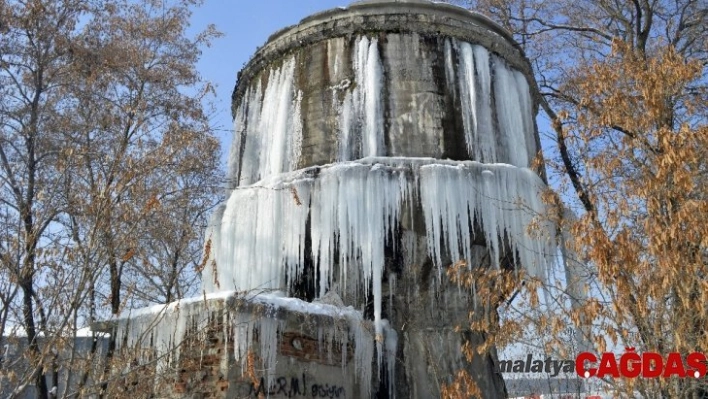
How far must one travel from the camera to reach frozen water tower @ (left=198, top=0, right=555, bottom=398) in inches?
424

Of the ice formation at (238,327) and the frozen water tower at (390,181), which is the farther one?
the frozen water tower at (390,181)

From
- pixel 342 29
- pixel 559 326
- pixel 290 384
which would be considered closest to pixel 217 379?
pixel 290 384

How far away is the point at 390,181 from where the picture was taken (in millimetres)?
10922

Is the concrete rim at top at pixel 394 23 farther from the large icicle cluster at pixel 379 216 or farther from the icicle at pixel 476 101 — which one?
the large icicle cluster at pixel 379 216

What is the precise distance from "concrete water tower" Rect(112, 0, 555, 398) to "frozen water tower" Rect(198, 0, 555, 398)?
0.08ft

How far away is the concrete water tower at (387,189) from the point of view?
34.8 ft

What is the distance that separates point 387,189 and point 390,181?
15 centimetres

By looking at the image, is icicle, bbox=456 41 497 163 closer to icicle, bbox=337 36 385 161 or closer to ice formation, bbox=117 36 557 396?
ice formation, bbox=117 36 557 396

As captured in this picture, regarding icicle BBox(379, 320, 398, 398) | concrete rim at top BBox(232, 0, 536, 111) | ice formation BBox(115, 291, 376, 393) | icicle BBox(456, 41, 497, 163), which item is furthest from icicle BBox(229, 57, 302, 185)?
ice formation BBox(115, 291, 376, 393)

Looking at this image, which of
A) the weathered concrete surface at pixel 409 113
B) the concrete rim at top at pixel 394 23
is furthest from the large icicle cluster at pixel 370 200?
the concrete rim at top at pixel 394 23

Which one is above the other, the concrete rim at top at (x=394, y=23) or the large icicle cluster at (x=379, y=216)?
the concrete rim at top at (x=394, y=23)

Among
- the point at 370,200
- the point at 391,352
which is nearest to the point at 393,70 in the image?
the point at 370,200

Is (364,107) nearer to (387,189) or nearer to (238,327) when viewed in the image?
(387,189)

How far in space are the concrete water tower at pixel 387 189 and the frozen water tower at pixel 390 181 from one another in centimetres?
3
